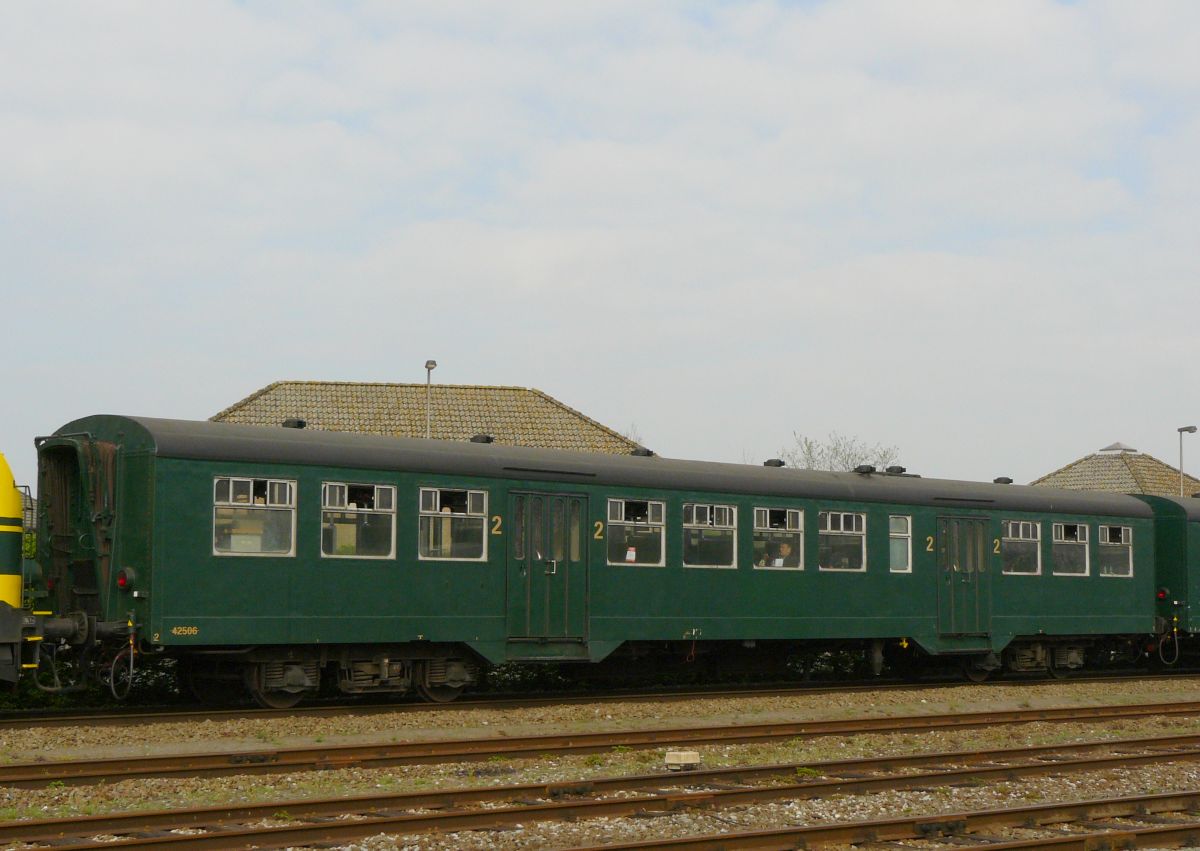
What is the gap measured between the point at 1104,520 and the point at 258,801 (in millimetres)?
17475

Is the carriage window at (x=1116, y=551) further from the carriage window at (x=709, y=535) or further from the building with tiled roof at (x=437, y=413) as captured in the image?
the building with tiled roof at (x=437, y=413)

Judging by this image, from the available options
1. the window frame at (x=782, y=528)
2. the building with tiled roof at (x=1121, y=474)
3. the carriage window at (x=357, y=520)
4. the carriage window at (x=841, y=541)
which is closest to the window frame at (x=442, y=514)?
the carriage window at (x=357, y=520)

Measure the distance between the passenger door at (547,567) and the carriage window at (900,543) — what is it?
560 centimetres

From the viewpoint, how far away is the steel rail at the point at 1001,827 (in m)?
9.39

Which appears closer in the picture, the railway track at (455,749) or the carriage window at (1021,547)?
the railway track at (455,749)

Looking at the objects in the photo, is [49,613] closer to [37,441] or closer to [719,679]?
[37,441]

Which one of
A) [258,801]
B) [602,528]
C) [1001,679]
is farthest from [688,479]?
[258,801]

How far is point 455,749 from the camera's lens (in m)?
13.4

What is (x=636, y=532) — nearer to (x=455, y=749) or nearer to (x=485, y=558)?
(x=485, y=558)

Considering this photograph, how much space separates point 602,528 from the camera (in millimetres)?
18594

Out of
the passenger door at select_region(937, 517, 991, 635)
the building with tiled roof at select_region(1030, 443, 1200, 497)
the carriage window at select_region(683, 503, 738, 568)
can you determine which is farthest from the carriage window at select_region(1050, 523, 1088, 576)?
the building with tiled roof at select_region(1030, 443, 1200, 497)

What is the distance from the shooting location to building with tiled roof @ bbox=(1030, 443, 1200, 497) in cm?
6084

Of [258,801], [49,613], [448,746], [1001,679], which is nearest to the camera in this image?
[258,801]

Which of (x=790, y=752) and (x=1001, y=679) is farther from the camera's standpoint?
(x=1001, y=679)
